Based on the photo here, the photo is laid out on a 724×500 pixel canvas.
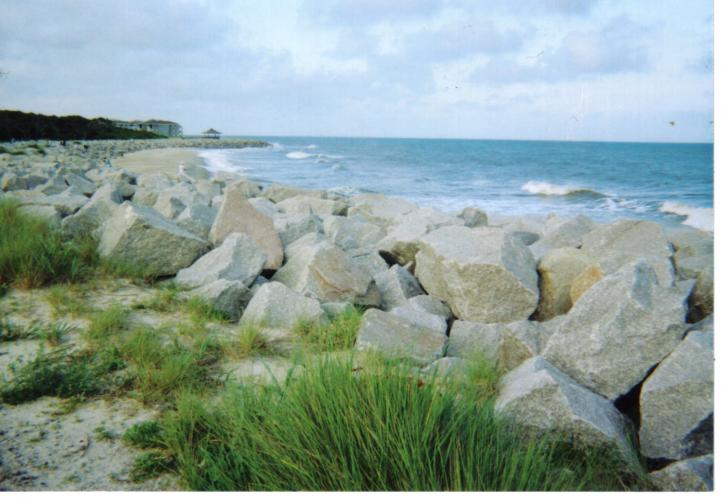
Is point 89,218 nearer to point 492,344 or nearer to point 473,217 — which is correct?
point 492,344

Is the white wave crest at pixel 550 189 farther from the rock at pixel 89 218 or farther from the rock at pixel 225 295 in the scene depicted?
the rock at pixel 225 295

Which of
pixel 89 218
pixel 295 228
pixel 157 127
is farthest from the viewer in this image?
pixel 157 127

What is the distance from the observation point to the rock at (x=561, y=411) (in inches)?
87.4

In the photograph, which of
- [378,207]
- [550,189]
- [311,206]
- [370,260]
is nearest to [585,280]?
[370,260]

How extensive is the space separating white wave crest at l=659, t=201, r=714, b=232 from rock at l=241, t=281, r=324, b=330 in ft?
33.6

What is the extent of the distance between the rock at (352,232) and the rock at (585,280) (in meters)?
2.99

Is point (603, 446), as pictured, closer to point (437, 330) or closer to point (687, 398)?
point (687, 398)

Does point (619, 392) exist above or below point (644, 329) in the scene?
below

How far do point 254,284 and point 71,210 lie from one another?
9.16 ft

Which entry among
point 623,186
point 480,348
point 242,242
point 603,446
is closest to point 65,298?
point 242,242

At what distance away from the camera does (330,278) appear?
4199mm

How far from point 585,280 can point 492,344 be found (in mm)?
1147

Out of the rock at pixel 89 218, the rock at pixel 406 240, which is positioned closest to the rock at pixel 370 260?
the rock at pixel 406 240

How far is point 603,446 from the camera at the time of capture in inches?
86.7
